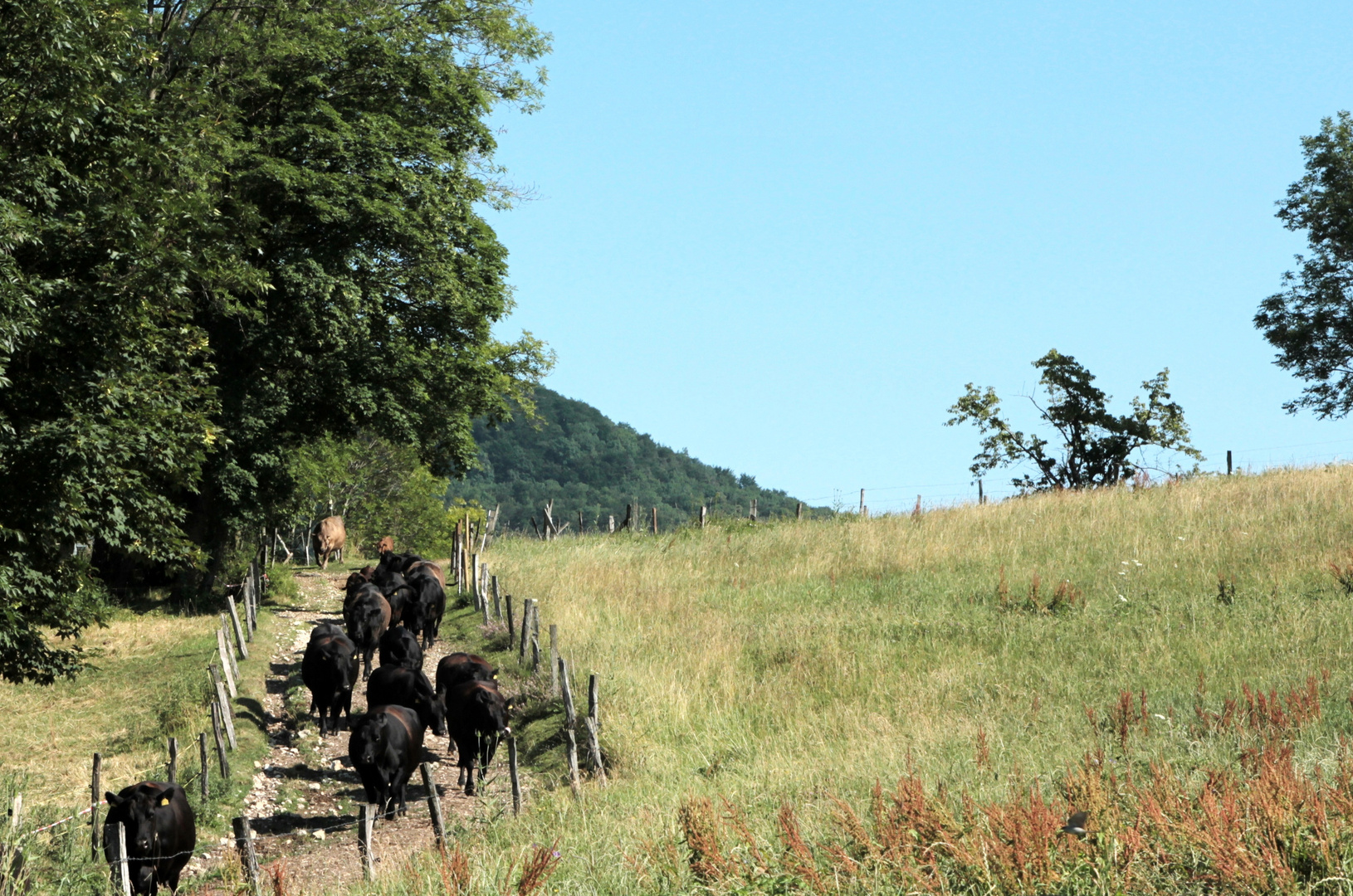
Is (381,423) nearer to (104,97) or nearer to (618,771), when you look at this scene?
(104,97)

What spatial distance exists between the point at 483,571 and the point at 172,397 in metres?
9.25

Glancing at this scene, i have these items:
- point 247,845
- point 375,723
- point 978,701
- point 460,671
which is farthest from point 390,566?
point 247,845

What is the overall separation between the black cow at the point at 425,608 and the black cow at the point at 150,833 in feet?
37.1

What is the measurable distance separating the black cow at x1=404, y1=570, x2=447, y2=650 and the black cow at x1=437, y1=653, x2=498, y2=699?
233 inches

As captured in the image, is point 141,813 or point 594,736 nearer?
point 141,813

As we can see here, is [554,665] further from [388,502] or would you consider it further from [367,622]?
[388,502]

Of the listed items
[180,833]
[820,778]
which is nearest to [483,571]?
[180,833]

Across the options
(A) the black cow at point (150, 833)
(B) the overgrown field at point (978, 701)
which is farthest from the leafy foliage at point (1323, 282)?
(A) the black cow at point (150, 833)

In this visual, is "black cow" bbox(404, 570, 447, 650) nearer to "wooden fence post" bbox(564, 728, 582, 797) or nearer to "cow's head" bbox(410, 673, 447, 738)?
"cow's head" bbox(410, 673, 447, 738)

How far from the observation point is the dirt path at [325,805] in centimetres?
1267

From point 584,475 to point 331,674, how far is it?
141 m

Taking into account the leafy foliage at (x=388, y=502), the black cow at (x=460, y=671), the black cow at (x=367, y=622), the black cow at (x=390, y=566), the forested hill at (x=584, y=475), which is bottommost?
the black cow at (x=460, y=671)

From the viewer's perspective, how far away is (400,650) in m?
19.6

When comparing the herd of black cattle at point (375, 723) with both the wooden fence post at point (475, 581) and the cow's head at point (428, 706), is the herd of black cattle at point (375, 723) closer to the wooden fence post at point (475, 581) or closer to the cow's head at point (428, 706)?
the cow's head at point (428, 706)
